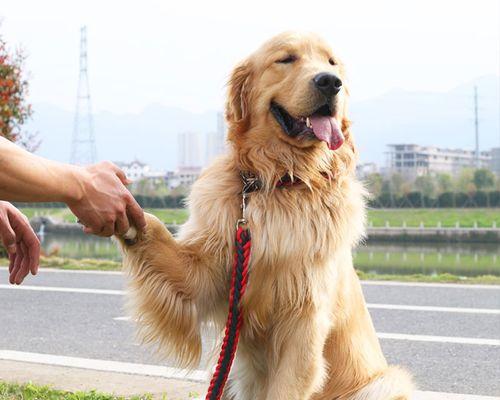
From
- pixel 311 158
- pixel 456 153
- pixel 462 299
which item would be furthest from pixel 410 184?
pixel 456 153

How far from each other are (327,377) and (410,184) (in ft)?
254

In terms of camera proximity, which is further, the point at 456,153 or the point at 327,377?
the point at 456,153

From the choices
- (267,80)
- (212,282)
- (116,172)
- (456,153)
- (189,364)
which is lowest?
(189,364)

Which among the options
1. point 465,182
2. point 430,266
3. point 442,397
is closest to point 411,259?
point 430,266

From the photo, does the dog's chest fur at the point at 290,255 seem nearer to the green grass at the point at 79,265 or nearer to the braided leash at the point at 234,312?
the braided leash at the point at 234,312

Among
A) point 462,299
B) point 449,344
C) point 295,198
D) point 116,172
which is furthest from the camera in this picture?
point 462,299

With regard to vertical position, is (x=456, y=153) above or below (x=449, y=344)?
above

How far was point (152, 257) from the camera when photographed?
125 inches

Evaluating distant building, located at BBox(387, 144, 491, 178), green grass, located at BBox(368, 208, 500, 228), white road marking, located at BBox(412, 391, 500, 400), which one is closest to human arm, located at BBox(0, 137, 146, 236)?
white road marking, located at BBox(412, 391, 500, 400)

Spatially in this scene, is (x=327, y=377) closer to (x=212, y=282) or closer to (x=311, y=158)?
(x=212, y=282)

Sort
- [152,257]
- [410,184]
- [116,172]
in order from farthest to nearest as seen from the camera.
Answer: [410,184] < [152,257] < [116,172]

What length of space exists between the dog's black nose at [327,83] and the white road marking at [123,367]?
6.18ft

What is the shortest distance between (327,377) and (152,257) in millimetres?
1039

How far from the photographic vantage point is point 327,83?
128 inches
